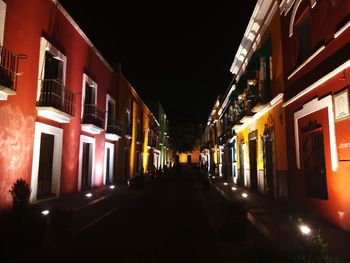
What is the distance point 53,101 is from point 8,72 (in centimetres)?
308

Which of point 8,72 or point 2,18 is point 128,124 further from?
point 2,18

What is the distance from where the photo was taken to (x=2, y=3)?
8945 millimetres

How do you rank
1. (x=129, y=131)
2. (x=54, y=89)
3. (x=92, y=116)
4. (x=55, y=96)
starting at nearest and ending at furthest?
(x=54, y=89) → (x=55, y=96) → (x=92, y=116) → (x=129, y=131)

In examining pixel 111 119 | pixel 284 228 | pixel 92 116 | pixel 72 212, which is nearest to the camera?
pixel 72 212

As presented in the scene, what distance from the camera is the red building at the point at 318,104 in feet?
23.8

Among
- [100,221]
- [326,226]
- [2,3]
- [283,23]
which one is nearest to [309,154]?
[326,226]

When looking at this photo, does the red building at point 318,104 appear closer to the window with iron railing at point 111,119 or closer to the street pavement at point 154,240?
the street pavement at point 154,240

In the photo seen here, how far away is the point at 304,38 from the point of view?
10.1 metres

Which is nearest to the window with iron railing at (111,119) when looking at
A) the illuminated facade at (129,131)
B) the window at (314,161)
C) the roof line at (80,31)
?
the illuminated facade at (129,131)

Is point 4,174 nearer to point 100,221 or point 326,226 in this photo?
point 100,221

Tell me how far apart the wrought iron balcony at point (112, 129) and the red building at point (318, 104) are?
433 inches

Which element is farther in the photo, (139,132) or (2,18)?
(139,132)

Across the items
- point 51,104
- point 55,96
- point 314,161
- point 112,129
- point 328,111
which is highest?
point 55,96

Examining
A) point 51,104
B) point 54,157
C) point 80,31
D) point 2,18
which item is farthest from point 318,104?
point 80,31
